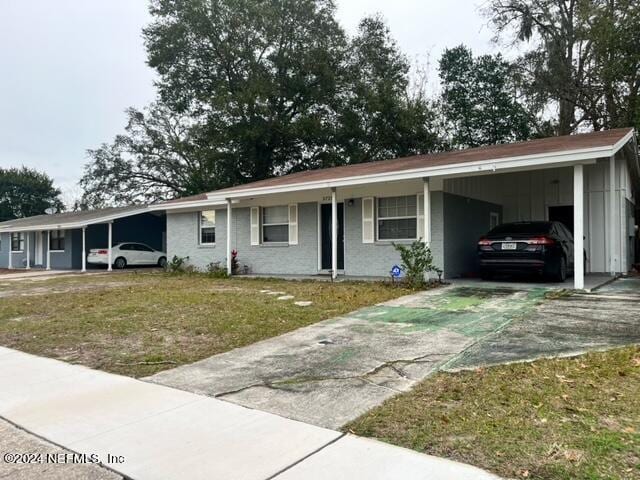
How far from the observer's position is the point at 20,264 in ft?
90.4

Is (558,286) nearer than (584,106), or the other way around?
(558,286)

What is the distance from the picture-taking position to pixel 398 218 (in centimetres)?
1286

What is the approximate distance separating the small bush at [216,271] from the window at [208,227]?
113 centimetres

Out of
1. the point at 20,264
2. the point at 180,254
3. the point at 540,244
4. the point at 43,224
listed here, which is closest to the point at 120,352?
the point at 540,244

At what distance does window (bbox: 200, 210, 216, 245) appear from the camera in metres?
17.6

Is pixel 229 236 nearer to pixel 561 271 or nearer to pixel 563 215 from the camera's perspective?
pixel 561 271

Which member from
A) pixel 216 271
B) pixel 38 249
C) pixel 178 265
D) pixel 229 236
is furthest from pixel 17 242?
pixel 229 236

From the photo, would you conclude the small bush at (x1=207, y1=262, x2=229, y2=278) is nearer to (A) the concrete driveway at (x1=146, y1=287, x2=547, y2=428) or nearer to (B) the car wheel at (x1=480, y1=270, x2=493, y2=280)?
(B) the car wheel at (x1=480, y1=270, x2=493, y2=280)

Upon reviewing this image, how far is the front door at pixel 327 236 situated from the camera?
14.2 metres

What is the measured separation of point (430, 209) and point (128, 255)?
1741cm

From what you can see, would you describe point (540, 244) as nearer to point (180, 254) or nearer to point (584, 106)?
point (180, 254)

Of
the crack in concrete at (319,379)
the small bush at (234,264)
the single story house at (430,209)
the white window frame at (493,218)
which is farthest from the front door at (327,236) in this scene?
the crack in concrete at (319,379)

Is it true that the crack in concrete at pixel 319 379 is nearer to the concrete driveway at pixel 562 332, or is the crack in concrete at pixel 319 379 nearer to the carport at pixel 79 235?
the concrete driveway at pixel 562 332

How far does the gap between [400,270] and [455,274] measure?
1761 millimetres
